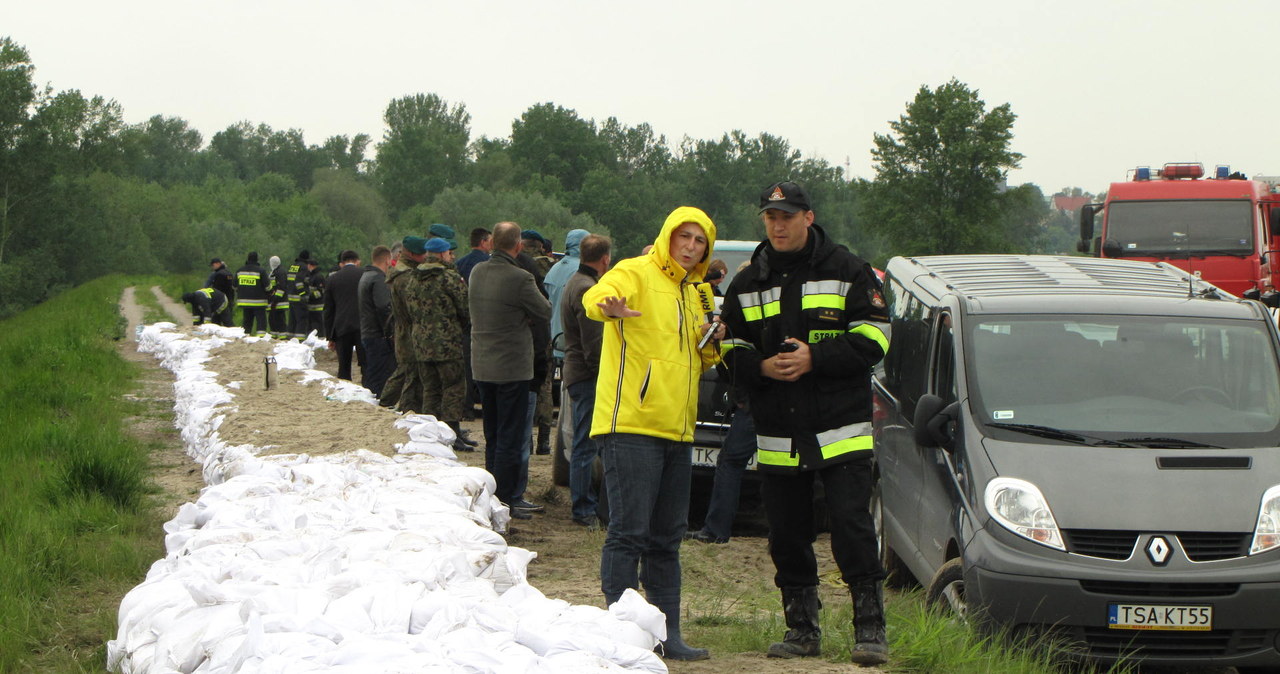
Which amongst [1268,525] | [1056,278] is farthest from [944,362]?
[1268,525]

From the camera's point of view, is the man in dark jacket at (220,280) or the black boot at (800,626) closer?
the black boot at (800,626)

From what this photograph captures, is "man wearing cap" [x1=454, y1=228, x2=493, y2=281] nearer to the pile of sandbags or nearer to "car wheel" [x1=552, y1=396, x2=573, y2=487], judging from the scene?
"car wheel" [x1=552, y1=396, x2=573, y2=487]

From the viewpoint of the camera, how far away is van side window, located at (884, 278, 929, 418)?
24.0 ft

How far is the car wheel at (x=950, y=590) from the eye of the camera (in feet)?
19.5

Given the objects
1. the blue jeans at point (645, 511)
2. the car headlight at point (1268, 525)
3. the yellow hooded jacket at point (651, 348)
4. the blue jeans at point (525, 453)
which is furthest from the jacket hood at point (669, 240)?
the blue jeans at point (525, 453)

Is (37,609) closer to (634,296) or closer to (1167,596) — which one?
(634,296)

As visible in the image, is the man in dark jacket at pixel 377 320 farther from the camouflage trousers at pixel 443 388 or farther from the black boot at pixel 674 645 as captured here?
the black boot at pixel 674 645

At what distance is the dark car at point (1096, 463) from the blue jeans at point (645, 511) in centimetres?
131

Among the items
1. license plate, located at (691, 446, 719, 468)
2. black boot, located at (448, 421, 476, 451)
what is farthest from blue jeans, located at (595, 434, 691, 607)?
black boot, located at (448, 421, 476, 451)

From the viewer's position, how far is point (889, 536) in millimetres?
7578

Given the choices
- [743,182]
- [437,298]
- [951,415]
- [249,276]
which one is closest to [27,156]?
[249,276]

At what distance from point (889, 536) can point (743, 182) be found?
111 meters

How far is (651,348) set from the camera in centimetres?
525

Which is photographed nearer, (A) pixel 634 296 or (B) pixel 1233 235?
(A) pixel 634 296
